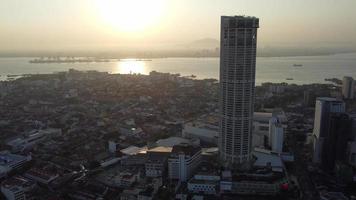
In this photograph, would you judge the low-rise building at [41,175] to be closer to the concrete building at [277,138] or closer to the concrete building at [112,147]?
the concrete building at [112,147]

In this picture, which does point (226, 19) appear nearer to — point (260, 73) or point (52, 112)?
point (52, 112)

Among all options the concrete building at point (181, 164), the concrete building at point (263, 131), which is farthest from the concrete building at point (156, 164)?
the concrete building at point (263, 131)

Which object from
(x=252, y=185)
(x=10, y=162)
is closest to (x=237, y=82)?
(x=252, y=185)

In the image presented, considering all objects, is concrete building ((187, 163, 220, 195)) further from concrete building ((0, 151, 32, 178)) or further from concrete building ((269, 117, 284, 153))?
concrete building ((0, 151, 32, 178))

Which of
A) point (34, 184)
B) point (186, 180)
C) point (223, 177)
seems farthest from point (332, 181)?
point (34, 184)

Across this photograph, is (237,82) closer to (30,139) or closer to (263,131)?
(263,131)
